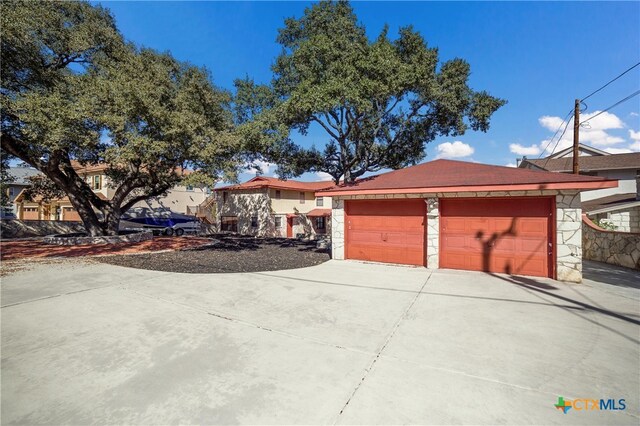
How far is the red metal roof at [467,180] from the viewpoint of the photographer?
24.3 ft

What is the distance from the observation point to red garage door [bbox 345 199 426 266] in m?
9.70

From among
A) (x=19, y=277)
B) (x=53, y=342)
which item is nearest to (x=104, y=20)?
(x=19, y=277)

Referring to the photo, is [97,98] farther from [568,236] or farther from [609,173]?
[609,173]

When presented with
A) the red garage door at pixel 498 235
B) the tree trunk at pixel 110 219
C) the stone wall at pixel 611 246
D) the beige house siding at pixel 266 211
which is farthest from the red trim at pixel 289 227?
the stone wall at pixel 611 246

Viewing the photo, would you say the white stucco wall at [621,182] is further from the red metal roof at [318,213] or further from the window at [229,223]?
the window at [229,223]

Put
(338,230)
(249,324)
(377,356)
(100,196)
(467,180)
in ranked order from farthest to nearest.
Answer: (100,196) → (338,230) → (467,180) → (249,324) → (377,356)

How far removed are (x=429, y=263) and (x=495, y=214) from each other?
251 cm

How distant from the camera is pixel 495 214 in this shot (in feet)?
27.9

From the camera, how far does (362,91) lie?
10.4 meters

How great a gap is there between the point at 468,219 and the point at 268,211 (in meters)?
20.3

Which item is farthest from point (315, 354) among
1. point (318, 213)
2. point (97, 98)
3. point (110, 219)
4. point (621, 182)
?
point (621, 182)

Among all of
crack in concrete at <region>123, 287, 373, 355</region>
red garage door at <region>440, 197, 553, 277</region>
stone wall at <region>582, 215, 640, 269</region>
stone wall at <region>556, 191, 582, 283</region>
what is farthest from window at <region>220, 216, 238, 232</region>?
stone wall at <region>582, 215, 640, 269</region>

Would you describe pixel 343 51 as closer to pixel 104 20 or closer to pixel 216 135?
pixel 216 135

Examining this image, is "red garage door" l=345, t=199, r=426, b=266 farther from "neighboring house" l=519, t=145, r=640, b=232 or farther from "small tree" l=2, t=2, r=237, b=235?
"neighboring house" l=519, t=145, r=640, b=232
